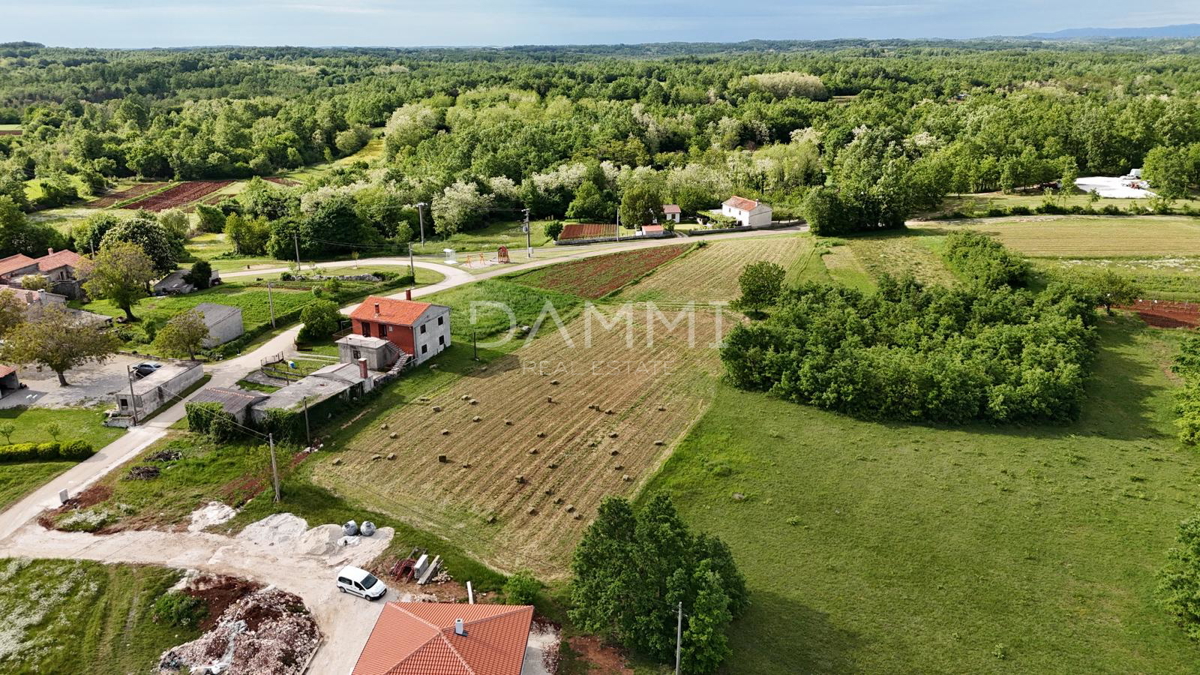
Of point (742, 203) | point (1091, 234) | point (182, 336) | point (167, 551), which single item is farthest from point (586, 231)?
point (167, 551)

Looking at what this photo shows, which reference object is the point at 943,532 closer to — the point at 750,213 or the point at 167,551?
the point at 167,551

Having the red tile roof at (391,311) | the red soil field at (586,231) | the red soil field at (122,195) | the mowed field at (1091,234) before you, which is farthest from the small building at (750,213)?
the red soil field at (122,195)

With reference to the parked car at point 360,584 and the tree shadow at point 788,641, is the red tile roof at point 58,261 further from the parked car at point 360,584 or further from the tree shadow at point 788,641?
the tree shadow at point 788,641

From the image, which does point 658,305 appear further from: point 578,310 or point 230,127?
point 230,127

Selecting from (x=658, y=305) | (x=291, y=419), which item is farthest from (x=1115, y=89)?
(x=291, y=419)

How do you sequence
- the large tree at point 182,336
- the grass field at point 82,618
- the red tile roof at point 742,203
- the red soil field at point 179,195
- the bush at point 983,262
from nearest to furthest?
the grass field at point 82,618, the large tree at point 182,336, the bush at point 983,262, the red tile roof at point 742,203, the red soil field at point 179,195

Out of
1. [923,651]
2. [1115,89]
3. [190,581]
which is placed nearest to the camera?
[923,651]
